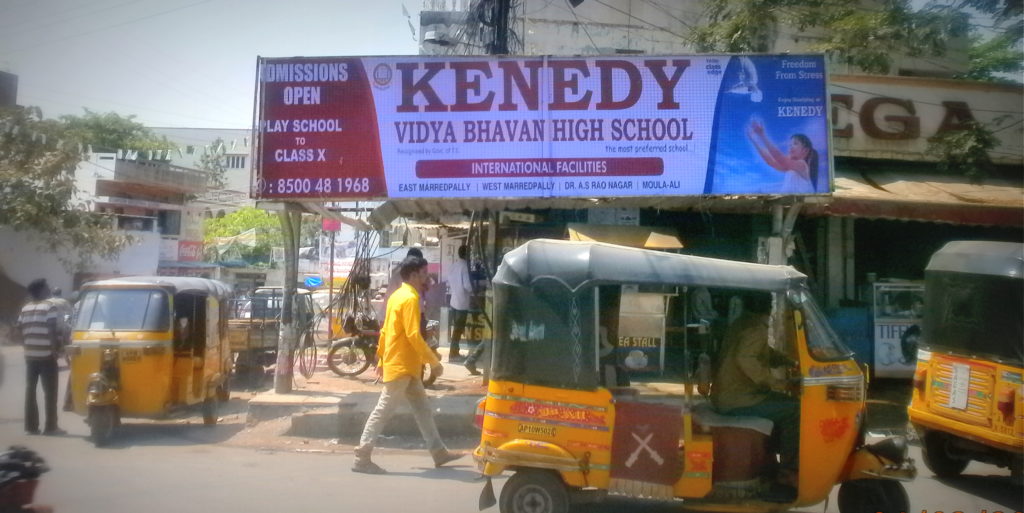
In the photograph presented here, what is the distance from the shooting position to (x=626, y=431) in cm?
496

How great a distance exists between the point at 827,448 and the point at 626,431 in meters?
1.39

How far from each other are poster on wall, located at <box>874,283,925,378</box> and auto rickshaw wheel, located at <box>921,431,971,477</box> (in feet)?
16.3

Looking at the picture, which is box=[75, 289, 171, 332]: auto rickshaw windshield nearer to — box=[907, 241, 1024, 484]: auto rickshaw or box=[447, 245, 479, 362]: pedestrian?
box=[447, 245, 479, 362]: pedestrian

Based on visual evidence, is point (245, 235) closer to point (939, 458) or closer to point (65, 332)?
point (65, 332)

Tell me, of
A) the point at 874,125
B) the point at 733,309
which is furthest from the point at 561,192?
the point at 874,125

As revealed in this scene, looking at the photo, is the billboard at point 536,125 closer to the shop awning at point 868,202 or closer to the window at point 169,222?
the shop awning at point 868,202

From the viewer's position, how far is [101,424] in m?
7.77

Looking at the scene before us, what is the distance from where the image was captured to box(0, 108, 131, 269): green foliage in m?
13.6

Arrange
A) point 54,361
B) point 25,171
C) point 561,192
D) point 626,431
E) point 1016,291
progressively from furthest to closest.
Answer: point 25,171, point 561,192, point 54,361, point 1016,291, point 626,431

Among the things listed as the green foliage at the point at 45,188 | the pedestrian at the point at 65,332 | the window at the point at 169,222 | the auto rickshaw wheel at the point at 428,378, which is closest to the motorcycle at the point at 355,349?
the auto rickshaw wheel at the point at 428,378

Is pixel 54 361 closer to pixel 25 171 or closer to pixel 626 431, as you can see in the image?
pixel 626 431

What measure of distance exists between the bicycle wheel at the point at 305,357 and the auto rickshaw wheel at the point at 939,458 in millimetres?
8304

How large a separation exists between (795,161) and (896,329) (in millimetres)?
4426

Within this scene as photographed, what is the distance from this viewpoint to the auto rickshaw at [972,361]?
6.13 m
